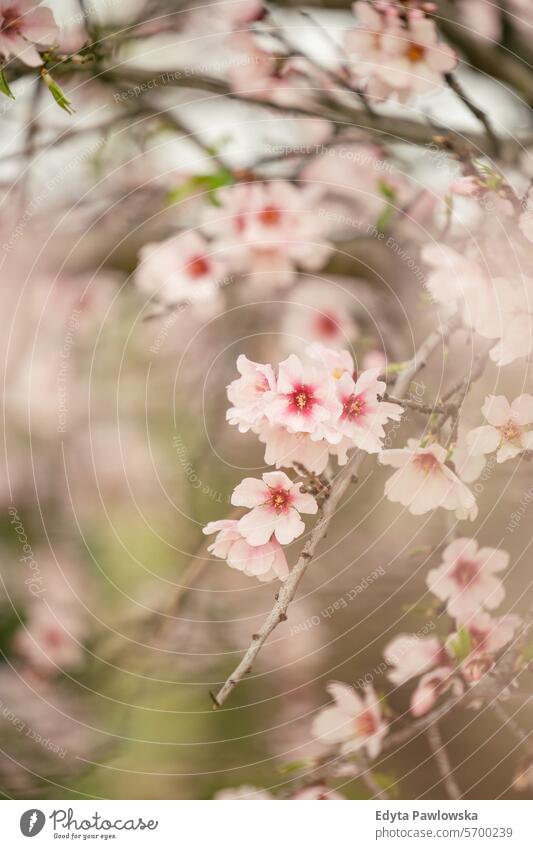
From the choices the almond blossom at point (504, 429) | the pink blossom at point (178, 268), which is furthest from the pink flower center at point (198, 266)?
the almond blossom at point (504, 429)

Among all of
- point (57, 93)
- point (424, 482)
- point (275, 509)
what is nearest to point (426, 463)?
point (424, 482)

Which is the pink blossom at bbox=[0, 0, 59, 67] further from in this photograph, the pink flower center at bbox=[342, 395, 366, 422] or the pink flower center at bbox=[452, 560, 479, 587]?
the pink flower center at bbox=[452, 560, 479, 587]

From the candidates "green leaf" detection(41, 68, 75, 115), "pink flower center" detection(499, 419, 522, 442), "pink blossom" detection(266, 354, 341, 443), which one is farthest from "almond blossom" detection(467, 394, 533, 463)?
"green leaf" detection(41, 68, 75, 115)

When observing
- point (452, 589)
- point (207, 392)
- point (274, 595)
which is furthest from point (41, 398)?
point (452, 589)

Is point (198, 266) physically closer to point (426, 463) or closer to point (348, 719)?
point (426, 463)

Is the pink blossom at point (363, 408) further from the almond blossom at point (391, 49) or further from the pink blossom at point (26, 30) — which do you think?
the pink blossom at point (26, 30)
